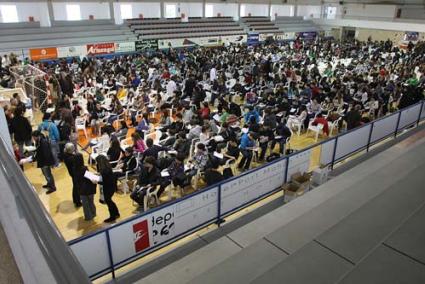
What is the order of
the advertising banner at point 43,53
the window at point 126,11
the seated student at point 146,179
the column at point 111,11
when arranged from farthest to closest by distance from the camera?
1. the window at point 126,11
2. the column at point 111,11
3. the advertising banner at point 43,53
4. the seated student at point 146,179

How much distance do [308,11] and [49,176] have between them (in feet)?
135

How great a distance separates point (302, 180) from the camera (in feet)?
24.6

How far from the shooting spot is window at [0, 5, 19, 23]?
78.3 ft

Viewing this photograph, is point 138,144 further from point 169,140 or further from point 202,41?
point 202,41

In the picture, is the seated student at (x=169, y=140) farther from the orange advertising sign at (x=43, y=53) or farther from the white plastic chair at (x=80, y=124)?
the orange advertising sign at (x=43, y=53)

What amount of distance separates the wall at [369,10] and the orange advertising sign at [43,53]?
31.8 m

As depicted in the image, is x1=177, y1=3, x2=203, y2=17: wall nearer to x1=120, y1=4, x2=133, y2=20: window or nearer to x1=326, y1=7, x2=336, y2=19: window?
x1=120, y1=4, x2=133, y2=20: window

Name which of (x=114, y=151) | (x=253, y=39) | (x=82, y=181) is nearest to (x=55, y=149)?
(x=114, y=151)

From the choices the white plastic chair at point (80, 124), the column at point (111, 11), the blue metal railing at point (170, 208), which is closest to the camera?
the blue metal railing at point (170, 208)

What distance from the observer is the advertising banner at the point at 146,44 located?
2668cm

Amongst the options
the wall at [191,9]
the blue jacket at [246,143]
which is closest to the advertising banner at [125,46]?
the wall at [191,9]

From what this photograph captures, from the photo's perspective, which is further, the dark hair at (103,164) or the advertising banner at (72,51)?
the advertising banner at (72,51)

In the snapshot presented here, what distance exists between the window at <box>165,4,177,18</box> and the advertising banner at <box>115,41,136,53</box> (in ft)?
22.9

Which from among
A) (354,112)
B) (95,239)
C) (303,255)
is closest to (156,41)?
(354,112)
